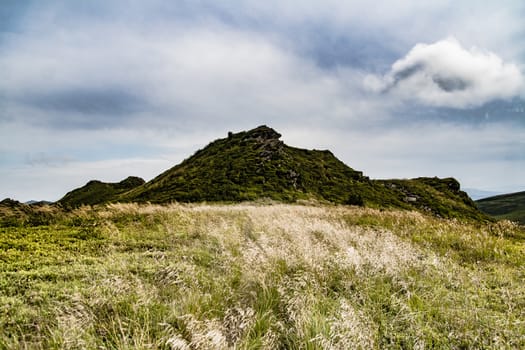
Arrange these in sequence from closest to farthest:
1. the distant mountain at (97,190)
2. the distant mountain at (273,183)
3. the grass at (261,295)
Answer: the grass at (261,295) → the distant mountain at (273,183) → the distant mountain at (97,190)

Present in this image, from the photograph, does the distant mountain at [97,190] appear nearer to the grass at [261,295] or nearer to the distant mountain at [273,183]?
the distant mountain at [273,183]

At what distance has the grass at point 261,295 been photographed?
12.7 ft

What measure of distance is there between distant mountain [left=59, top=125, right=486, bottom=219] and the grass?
108 ft

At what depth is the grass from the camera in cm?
388

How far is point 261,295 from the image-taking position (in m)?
5.30

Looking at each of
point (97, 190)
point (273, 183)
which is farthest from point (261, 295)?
point (97, 190)

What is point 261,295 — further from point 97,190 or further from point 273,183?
point 97,190

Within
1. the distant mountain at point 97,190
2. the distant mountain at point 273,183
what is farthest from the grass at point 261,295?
the distant mountain at point 97,190

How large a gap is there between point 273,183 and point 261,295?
4585 cm

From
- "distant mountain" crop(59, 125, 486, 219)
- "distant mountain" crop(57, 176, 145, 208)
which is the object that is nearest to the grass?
"distant mountain" crop(59, 125, 486, 219)

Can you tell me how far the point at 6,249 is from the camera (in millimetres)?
8750

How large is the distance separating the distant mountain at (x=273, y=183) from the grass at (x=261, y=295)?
33.0 metres

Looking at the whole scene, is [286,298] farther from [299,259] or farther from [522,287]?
[522,287]

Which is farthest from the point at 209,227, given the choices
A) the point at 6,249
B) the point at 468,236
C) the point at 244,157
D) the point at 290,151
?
the point at 290,151
